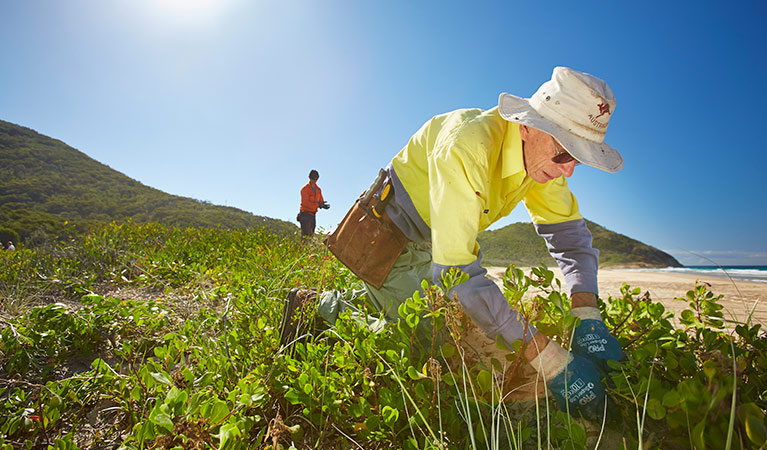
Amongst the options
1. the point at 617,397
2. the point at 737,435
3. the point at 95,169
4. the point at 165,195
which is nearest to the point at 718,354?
the point at 737,435

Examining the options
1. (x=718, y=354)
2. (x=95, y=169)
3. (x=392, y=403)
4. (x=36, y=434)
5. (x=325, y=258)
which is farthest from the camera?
(x=95, y=169)

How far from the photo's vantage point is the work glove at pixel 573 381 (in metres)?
1.17

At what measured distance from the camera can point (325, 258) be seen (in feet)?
10.7

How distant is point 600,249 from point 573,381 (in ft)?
46.2

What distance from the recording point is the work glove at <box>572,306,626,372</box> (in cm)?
140

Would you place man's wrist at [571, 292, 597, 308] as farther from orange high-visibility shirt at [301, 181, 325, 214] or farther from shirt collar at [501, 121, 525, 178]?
orange high-visibility shirt at [301, 181, 325, 214]

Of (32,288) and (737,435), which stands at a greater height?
(737,435)

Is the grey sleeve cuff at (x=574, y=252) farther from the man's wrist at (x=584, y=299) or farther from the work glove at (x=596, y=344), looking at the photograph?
the work glove at (x=596, y=344)

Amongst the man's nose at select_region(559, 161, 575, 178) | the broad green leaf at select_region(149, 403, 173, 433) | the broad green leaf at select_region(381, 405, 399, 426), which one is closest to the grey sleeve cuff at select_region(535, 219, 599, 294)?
the man's nose at select_region(559, 161, 575, 178)

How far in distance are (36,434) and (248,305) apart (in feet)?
3.27

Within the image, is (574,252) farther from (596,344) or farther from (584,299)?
(596,344)

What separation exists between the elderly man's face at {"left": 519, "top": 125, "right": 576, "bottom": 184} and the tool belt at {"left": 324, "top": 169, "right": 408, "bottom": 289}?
78 cm

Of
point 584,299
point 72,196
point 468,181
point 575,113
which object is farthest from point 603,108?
point 72,196

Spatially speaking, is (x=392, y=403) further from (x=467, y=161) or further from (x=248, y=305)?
(x=248, y=305)
